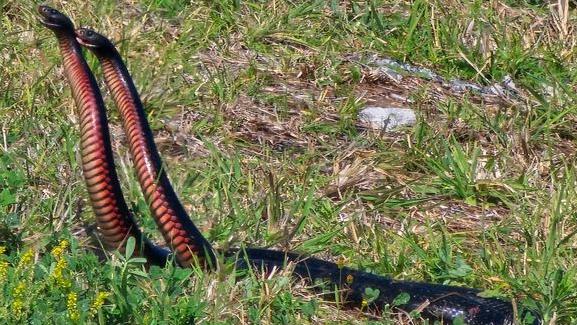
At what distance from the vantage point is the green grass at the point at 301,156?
361cm

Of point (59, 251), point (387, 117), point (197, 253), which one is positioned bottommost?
point (387, 117)

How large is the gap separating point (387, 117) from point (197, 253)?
6.25 ft

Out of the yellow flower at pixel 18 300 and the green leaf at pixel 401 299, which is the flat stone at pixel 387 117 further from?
the yellow flower at pixel 18 300

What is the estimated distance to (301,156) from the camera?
5035mm

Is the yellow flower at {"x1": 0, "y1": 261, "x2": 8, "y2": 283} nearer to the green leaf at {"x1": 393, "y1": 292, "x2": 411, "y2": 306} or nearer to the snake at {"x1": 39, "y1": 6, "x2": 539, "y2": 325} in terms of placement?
the snake at {"x1": 39, "y1": 6, "x2": 539, "y2": 325}

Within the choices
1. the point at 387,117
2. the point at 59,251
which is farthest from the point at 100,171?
the point at 387,117

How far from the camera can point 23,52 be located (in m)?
5.36

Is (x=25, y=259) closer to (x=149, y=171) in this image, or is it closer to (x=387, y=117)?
(x=149, y=171)

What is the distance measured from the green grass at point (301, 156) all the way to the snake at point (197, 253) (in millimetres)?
88

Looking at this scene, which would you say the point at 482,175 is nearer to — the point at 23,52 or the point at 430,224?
the point at 430,224

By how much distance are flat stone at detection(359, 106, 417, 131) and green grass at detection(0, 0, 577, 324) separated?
0.06 metres

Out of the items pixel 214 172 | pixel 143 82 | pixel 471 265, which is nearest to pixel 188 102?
pixel 143 82

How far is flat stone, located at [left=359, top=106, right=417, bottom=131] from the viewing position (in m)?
5.38

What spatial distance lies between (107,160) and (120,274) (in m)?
0.37
